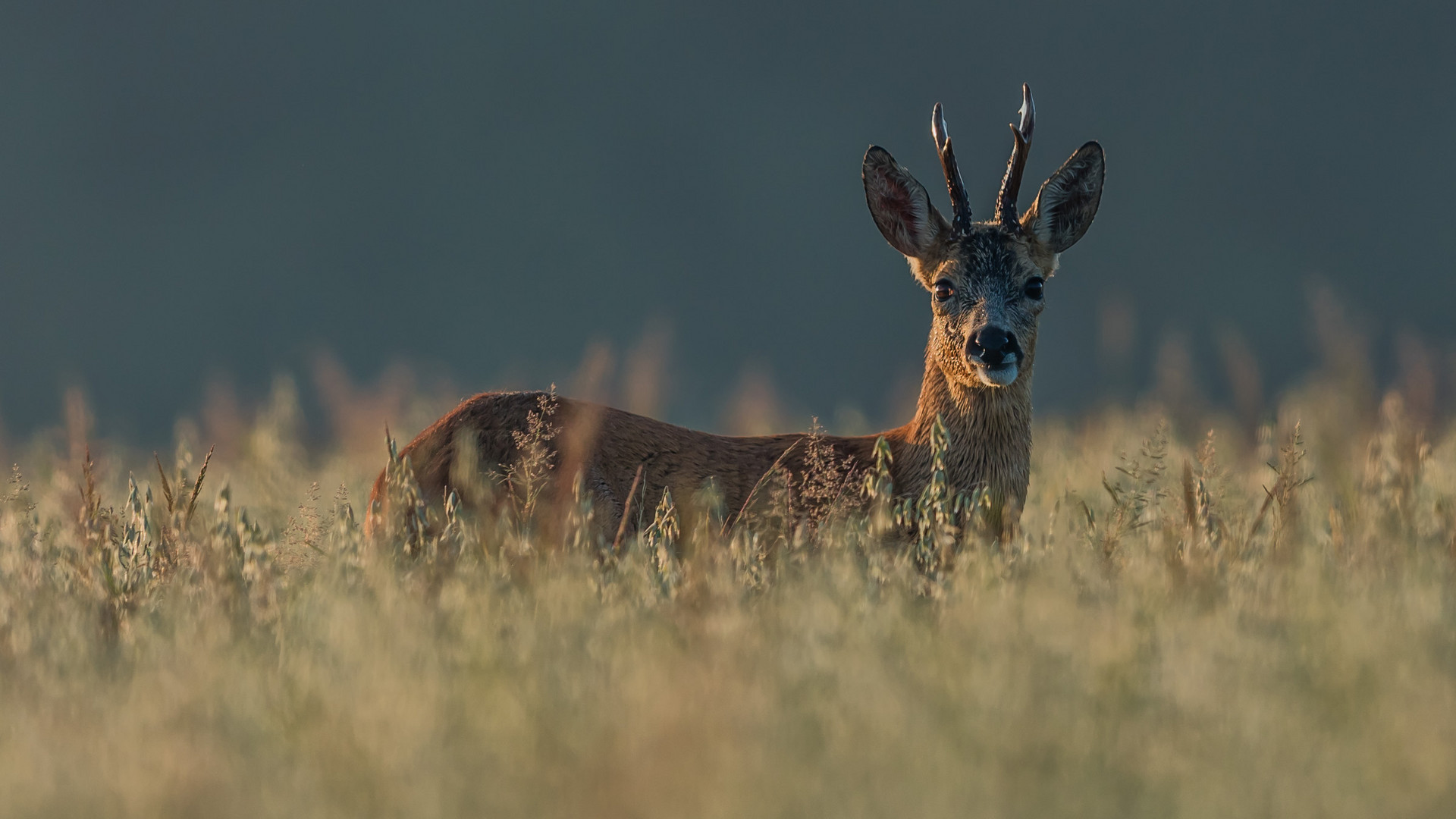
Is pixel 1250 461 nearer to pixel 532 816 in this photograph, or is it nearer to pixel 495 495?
pixel 495 495

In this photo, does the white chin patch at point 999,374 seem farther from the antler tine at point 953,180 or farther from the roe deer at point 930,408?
the antler tine at point 953,180

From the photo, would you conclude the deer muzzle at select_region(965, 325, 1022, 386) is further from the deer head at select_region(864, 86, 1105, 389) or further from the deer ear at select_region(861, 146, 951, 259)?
the deer ear at select_region(861, 146, 951, 259)

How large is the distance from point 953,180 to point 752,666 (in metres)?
3.38

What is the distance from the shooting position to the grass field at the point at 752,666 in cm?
218

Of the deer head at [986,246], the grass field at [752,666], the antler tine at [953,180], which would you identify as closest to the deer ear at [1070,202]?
the deer head at [986,246]

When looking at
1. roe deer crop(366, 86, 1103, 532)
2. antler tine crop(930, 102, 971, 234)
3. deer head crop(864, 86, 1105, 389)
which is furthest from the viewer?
antler tine crop(930, 102, 971, 234)

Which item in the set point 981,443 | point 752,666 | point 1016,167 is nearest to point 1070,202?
point 1016,167

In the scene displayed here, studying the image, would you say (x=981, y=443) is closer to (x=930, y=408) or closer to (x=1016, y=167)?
(x=930, y=408)

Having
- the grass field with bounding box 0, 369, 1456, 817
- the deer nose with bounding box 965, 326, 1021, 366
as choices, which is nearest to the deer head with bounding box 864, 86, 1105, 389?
the deer nose with bounding box 965, 326, 1021, 366

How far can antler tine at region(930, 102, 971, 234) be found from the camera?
18.5ft

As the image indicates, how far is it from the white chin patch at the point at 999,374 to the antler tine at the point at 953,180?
75cm

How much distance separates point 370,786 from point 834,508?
2444 mm

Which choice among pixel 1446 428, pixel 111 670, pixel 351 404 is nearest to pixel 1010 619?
pixel 111 670

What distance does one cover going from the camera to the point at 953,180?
5.68m
